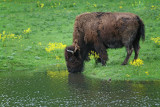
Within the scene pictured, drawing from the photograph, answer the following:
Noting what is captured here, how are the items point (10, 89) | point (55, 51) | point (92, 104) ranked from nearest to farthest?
point (92, 104), point (10, 89), point (55, 51)

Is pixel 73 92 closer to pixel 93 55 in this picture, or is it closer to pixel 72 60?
pixel 72 60

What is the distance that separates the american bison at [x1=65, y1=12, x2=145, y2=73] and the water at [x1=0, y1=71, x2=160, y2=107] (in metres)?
1.11

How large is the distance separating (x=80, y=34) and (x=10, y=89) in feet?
13.6

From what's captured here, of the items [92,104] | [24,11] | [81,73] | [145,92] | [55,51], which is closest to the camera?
[92,104]

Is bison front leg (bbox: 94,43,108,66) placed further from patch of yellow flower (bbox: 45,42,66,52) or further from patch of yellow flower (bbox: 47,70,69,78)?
patch of yellow flower (bbox: 45,42,66,52)

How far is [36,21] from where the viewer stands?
988 inches

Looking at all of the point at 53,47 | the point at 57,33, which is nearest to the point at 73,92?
the point at 53,47

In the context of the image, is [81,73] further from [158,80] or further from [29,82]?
[158,80]

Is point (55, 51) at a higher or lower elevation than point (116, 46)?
lower

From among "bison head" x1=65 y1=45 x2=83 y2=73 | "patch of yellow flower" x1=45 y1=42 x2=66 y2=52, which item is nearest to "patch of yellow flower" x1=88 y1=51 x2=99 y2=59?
"bison head" x1=65 y1=45 x2=83 y2=73

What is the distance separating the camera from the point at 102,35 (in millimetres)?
13047

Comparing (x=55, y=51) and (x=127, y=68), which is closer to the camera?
(x=127, y=68)

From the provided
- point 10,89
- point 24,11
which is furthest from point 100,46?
point 24,11

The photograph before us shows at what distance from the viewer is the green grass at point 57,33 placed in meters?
12.2
